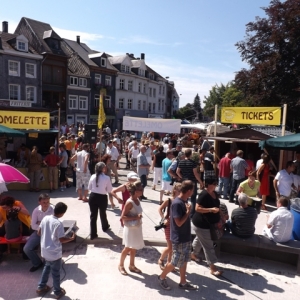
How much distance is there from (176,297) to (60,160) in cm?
702

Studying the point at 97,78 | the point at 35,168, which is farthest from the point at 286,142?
the point at 97,78

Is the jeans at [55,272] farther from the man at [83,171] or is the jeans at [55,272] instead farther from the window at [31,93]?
the window at [31,93]

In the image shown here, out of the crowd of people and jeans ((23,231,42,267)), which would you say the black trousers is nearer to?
the crowd of people

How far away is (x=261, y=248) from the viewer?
596cm

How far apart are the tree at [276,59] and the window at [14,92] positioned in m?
21.7

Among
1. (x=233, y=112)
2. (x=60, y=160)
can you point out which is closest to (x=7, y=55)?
(x=60, y=160)

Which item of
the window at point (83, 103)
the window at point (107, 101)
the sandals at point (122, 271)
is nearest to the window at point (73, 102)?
the window at point (83, 103)

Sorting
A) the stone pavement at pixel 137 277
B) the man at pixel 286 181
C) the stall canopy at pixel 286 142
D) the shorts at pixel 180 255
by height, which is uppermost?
the stall canopy at pixel 286 142

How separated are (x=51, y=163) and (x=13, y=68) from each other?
24.3 metres

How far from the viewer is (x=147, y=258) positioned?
599 cm

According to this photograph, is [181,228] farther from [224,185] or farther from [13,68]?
[13,68]

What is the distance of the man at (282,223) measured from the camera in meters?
5.64

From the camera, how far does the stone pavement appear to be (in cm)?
475

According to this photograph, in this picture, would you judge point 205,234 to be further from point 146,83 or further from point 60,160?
point 146,83
